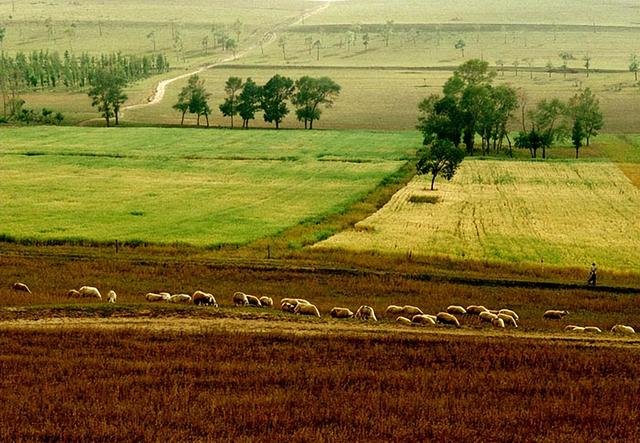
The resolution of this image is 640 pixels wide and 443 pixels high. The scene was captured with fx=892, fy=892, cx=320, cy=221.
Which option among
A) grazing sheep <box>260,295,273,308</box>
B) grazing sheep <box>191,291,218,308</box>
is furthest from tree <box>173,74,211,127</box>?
grazing sheep <box>191,291,218,308</box>

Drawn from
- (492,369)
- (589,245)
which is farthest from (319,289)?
(589,245)

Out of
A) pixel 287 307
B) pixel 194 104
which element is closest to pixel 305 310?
pixel 287 307

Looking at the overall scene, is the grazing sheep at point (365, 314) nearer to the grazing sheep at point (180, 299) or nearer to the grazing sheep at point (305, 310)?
the grazing sheep at point (305, 310)

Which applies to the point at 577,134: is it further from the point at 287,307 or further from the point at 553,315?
the point at 287,307

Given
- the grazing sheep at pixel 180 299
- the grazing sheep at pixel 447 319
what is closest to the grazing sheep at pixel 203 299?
the grazing sheep at pixel 180 299

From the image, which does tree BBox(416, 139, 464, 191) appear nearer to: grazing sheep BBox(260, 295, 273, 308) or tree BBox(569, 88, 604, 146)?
tree BBox(569, 88, 604, 146)

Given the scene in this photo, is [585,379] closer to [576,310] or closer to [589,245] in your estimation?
[576,310]

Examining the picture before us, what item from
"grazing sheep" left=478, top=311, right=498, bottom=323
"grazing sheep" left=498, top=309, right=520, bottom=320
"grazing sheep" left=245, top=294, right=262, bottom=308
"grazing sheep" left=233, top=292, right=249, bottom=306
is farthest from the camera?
"grazing sheep" left=245, top=294, right=262, bottom=308
